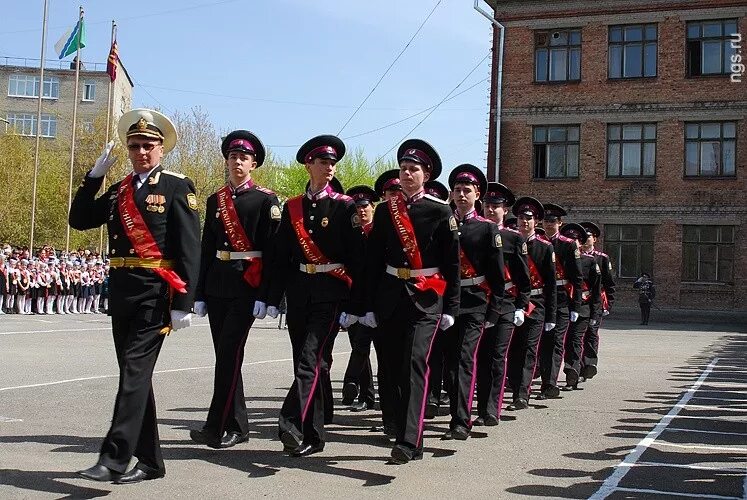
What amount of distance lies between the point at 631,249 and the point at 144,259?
A: 35.2 meters

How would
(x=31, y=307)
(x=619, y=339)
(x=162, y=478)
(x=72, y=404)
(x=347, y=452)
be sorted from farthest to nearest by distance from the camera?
(x=31, y=307), (x=619, y=339), (x=72, y=404), (x=347, y=452), (x=162, y=478)

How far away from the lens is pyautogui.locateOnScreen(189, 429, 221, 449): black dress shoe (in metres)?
7.94

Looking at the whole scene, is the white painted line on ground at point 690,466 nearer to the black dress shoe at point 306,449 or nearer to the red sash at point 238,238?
the black dress shoe at point 306,449

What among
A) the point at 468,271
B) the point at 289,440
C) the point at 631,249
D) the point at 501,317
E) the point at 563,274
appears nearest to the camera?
the point at 289,440

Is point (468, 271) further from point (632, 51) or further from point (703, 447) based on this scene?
point (632, 51)

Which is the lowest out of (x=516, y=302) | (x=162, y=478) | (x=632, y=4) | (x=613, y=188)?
(x=162, y=478)

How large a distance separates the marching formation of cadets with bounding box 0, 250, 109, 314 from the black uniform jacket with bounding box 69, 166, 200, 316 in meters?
24.4

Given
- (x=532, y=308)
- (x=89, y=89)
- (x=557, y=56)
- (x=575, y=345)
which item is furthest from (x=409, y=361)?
(x=89, y=89)

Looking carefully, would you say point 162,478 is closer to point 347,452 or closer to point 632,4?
point 347,452

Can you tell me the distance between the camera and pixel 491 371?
10.0 metres

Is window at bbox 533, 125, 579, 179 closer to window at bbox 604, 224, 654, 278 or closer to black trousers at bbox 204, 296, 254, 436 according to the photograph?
window at bbox 604, 224, 654, 278

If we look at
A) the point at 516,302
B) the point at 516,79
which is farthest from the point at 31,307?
the point at 516,302

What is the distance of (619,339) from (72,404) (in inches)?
781

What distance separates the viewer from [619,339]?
27484 mm
